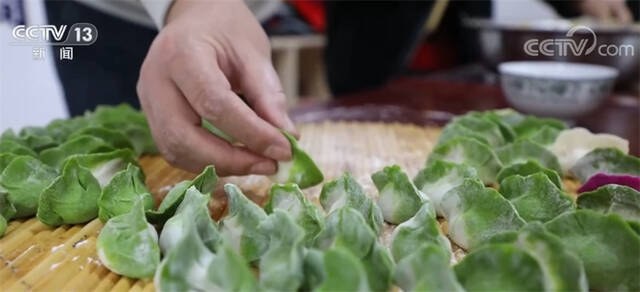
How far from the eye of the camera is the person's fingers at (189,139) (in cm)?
48

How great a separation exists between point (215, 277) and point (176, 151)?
23cm

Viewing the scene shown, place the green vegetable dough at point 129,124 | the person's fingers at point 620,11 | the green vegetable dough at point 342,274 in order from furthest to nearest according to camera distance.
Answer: the person's fingers at point 620,11, the green vegetable dough at point 129,124, the green vegetable dough at point 342,274

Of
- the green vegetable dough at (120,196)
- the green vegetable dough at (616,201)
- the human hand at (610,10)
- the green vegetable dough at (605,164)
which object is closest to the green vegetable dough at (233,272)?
the green vegetable dough at (120,196)

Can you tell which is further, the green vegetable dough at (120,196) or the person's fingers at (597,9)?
the person's fingers at (597,9)

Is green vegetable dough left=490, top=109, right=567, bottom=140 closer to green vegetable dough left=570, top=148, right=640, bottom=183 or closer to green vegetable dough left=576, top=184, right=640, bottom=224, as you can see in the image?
green vegetable dough left=570, top=148, right=640, bottom=183

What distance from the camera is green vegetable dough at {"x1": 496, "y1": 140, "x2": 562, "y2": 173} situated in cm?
53

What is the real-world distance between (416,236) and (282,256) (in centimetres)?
9

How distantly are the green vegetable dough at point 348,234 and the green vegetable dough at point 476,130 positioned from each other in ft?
0.90

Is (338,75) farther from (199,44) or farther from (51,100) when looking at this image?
(199,44)

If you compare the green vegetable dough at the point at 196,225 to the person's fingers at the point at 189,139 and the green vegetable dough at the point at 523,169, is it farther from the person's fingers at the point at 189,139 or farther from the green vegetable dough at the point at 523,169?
the green vegetable dough at the point at 523,169

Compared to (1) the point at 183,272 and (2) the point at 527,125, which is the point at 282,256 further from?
(2) the point at 527,125

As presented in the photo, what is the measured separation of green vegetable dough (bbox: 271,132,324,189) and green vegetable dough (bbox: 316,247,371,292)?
22 centimetres

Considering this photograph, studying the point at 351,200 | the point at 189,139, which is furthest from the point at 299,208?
the point at 189,139

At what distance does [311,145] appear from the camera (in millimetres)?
684
